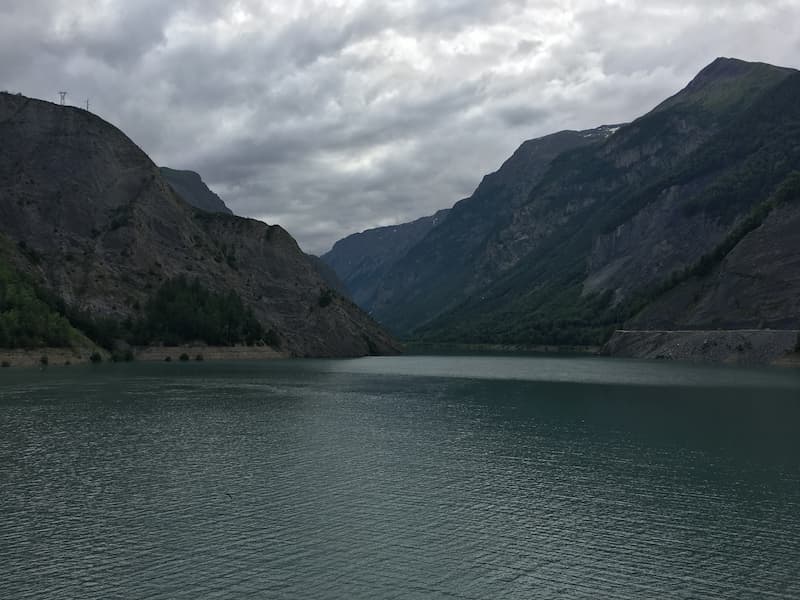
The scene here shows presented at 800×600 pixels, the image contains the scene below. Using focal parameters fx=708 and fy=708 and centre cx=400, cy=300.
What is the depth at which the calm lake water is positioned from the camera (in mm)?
29047

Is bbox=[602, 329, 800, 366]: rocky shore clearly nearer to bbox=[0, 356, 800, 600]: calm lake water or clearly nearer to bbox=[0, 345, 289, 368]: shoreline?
bbox=[0, 356, 800, 600]: calm lake water

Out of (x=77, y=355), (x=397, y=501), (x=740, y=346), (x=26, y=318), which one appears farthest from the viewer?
(x=740, y=346)

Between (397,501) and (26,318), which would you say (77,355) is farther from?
(397,501)

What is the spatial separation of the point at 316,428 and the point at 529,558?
39557 mm

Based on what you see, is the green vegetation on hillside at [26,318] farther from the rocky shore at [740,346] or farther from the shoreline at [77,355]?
the rocky shore at [740,346]

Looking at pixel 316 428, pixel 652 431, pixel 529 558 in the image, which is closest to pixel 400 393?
pixel 316 428

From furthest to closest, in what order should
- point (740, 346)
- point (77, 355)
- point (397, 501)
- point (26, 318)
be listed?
point (740, 346), point (77, 355), point (26, 318), point (397, 501)

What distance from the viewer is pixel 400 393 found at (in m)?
106

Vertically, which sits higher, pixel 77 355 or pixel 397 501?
pixel 77 355

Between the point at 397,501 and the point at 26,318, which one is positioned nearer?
the point at 397,501

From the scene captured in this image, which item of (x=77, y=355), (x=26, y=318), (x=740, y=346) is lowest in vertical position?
(x=740, y=346)

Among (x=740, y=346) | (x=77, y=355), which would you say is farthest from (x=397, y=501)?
(x=740, y=346)

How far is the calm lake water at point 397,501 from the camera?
29047 mm

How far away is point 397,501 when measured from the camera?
41.2 meters
